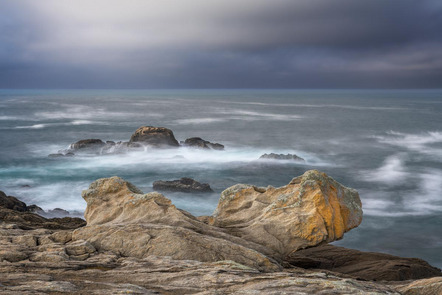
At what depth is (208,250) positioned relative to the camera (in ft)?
30.3

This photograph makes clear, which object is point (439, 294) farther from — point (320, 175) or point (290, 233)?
point (320, 175)

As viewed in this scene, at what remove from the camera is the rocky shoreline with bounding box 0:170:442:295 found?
7148 mm

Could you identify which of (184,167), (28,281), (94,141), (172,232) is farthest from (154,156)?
(28,281)

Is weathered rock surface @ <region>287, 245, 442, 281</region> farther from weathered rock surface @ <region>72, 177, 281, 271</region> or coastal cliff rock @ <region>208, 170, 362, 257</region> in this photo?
weathered rock surface @ <region>72, 177, 281, 271</region>

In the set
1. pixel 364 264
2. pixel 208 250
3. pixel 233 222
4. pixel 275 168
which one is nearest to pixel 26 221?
pixel 233 222

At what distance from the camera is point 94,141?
4522 centimetres

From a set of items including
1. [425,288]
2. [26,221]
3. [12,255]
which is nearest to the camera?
[425,288]

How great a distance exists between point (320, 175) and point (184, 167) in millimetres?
27012

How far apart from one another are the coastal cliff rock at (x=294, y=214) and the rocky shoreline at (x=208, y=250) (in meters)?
0.03

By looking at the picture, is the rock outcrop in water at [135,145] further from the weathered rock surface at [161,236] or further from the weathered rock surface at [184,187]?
the weathered rock surface at [161,236]

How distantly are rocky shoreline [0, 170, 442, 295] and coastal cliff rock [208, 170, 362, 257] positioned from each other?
3cm

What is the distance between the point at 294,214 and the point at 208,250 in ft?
11.3

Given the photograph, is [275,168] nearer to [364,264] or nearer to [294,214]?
[364,264]

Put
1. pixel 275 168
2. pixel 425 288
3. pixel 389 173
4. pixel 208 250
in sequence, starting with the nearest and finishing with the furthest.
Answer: pixel 425 288, pixel 208 250, pixel 389 173, pixel 275 168
